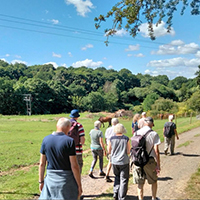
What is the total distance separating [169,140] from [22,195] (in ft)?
21.3

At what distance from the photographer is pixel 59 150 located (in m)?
3.06

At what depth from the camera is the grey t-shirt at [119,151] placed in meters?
4.54

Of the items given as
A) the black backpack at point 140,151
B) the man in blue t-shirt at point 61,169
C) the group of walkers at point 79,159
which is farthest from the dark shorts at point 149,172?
the man in blue t-shirt at point 61,169

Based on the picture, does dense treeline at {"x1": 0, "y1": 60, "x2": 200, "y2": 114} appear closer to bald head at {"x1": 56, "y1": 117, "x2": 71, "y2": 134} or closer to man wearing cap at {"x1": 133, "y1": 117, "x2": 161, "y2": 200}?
man wearing cap at {"x1": 133, "y1": 117, "x2": 161, "y2": 200}

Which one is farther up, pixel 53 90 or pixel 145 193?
pixel 53 90

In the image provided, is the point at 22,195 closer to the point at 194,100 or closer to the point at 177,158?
the point at 177,158

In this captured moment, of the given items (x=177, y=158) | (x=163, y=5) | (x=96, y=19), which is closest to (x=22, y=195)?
(x=96, y=19)

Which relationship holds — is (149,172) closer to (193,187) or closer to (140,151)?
(140,151)

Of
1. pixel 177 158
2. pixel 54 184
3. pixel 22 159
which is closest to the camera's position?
pixel 54 184

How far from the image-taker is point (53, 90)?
69125 millimetres

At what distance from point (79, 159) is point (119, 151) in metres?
1.04

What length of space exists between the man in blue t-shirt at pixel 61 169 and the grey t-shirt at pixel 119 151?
1.55 meters

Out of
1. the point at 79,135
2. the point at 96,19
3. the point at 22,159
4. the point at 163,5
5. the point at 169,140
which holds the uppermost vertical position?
the point at 163,5

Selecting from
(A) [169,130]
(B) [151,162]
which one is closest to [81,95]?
(A) [169,130]
